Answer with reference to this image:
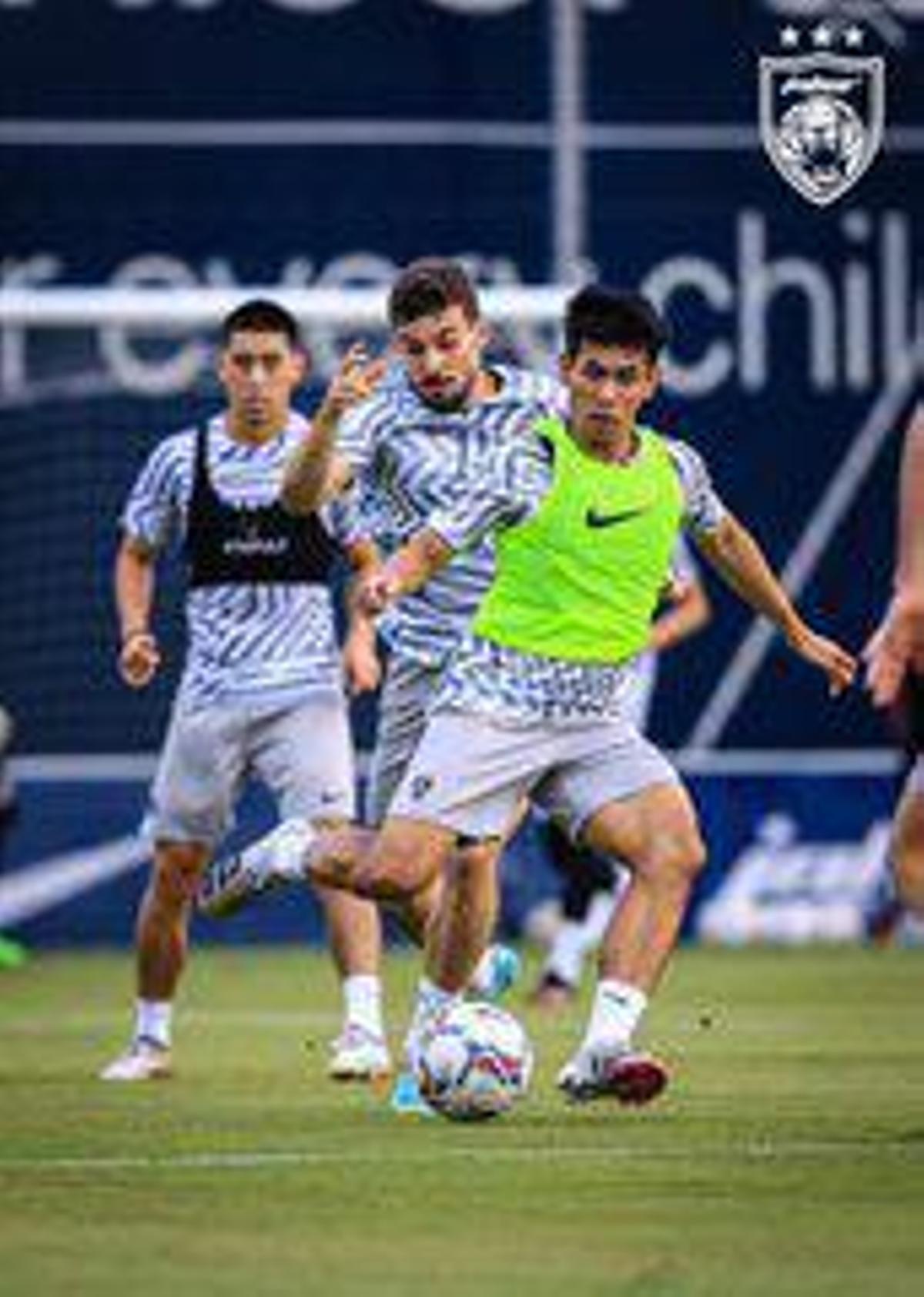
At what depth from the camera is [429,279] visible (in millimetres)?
12938

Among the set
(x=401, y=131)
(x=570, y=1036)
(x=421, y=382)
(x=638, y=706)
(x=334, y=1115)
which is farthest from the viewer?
(x=401, y=131)

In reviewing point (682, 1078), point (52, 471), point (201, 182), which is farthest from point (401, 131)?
point (682, 1078)

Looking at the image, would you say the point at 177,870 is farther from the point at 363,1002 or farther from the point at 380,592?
the point at 380,592

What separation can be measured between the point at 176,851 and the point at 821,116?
380 cm

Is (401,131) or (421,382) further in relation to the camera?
(401,131)

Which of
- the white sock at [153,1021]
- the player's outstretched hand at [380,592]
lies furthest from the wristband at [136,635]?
the player's outstretched hand at [380,592]

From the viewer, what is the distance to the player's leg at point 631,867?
12102 mm

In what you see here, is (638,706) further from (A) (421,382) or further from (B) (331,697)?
(A) (421,382)

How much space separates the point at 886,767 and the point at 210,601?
9820 millimetres

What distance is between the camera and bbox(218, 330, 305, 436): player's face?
14.6 meters

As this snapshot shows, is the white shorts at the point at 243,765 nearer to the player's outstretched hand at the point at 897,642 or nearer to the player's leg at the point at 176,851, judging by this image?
the player's leg at the point at 176,851

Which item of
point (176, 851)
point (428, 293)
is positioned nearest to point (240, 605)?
point (176, 851)

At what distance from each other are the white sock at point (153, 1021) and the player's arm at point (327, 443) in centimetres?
177

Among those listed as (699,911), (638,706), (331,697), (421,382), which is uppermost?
(421,382)
